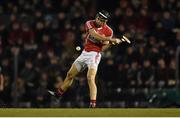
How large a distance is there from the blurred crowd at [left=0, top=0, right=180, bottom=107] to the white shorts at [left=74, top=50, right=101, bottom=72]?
2.99 metres

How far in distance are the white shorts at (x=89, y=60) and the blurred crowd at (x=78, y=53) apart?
299 centimetres

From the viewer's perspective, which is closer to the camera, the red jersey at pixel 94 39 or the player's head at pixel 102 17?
the player's head at pixel 102 17

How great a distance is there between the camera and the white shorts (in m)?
18.7

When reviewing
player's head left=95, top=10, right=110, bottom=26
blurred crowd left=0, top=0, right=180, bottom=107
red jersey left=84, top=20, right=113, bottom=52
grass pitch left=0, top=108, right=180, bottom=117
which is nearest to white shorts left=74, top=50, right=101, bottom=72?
red jersey left=84, top=20, right=113, bottom=52

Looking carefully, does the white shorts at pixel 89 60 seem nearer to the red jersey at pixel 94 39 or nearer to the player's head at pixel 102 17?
the red jersey at pixel 94 39

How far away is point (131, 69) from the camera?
22.2m

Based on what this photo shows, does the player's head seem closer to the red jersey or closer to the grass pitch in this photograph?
the red jersey

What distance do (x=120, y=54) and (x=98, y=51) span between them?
4.00 m

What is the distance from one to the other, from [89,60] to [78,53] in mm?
4217

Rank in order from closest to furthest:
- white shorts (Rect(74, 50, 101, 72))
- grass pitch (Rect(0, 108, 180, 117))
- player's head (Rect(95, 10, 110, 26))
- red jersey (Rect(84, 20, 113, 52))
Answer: grass pitch (Rect(0, 108, 180, 117)), player's head (Rect(95, 10, 110, 26)), white shorts (Rect(74, 50, 101, 72)), red jersey (Rect(84, 20, 113, 52))

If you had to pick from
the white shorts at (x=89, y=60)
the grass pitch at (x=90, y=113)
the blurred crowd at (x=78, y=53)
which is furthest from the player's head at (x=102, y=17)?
the blurred crowd at (x=78, y=53)

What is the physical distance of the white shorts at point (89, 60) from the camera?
18688 mm

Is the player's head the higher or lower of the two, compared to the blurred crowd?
higher

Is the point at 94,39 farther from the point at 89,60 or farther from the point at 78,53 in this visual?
the point at 78,53
